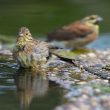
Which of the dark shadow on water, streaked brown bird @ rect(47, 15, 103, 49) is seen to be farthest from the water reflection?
streaked brown bird @ rect(47, 15, 103, 49)

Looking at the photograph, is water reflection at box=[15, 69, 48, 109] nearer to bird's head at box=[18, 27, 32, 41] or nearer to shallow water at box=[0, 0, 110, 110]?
shallow water at box=[0, 0, 110, 110]

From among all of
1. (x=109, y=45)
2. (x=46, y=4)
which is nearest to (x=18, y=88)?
(x=109, y=45)

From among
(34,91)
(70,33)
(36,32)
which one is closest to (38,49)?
(34,91)

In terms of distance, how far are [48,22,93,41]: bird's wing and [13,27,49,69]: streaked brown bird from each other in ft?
19.4

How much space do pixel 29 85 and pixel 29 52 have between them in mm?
785

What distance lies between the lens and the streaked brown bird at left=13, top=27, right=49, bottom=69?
27.0ft

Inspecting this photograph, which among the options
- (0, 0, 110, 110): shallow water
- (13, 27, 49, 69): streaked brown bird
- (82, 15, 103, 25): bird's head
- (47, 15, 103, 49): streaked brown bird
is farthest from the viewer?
(82, 15, 103, 25): bird's head

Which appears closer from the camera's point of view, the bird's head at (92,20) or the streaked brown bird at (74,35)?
the streaked brown bird at (74,35)

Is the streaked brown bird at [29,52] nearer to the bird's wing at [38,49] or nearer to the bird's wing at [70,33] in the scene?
the bird's wing at [38,49]

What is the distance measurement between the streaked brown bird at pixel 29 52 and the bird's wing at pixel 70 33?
592 centimetres

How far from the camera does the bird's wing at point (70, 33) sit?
47.6 ft

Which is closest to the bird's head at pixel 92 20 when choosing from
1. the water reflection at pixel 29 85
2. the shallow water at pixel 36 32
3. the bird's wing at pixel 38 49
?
the shallow water at pixel 36 32

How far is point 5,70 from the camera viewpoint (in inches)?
338

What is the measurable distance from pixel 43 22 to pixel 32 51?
8.96 metres
